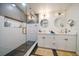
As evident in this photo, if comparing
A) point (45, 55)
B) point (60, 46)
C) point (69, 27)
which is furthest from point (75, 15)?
point (45, 55)

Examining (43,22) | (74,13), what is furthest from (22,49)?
(74,13)

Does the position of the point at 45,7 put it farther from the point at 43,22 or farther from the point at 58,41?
the point at 58,41

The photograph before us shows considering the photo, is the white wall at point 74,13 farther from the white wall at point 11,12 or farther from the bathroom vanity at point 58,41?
the white wall at point 11,12

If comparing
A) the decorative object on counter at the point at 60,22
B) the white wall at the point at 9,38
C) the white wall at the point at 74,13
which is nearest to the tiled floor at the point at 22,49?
the white wall at the point at 9,38

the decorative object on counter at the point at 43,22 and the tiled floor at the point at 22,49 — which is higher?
the decorative object on counter at the point at 43,22

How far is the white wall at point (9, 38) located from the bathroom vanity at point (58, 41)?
1.30ft

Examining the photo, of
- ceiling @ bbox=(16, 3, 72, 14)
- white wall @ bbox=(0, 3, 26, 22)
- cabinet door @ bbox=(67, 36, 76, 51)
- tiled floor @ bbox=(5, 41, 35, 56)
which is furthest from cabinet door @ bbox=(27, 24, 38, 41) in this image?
cabinet door @ bbox=(67, 36, 76, 51)

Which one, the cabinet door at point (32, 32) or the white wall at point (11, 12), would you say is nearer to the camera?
the white wall at point (11, 12)

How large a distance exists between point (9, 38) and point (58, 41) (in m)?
1.00

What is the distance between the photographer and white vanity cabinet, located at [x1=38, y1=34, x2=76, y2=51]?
219cm

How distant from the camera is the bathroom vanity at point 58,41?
7.19ft

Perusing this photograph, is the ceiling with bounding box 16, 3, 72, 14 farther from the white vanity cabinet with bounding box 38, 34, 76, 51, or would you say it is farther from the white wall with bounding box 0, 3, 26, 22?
the white vanity cabinet with bounding box 38, 34, 76, 51

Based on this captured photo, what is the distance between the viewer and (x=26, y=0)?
217 centimetres

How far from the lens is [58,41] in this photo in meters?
2.24
